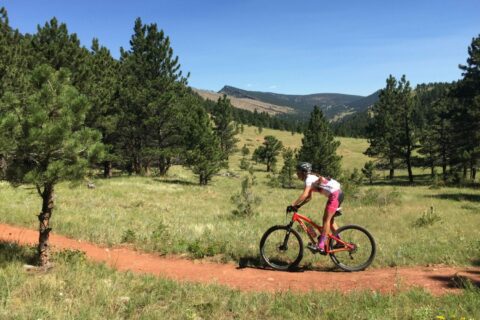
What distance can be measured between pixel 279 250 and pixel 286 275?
0.91 meters

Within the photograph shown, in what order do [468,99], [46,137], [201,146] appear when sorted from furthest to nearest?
1. [468,99]
2. [201,146]
3. [46,137]

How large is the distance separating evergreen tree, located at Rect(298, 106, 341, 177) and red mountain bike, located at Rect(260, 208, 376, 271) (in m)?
29.5

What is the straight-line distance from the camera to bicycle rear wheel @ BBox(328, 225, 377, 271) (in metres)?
7.92

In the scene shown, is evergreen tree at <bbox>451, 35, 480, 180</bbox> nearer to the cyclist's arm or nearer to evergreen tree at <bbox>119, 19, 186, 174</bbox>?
evergreen tree at <bbox>119, 19, 186, 174</bbox>

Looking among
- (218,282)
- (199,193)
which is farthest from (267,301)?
(199,193)

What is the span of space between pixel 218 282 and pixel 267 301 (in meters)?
1.59

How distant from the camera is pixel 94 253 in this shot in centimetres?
927

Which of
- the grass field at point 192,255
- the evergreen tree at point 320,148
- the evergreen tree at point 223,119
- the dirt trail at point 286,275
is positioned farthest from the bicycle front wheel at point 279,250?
the evergreen tree at point 223,119

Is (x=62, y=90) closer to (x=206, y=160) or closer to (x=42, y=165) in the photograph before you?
(x=42, y=165)

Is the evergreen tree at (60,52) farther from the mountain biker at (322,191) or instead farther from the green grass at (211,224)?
the mountain biker at (322,191)

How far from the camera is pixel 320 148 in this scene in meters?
37.8

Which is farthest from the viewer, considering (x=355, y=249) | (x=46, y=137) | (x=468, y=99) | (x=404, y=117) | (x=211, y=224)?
(x=404, y=117)

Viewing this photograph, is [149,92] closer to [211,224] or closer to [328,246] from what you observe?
[211,224]

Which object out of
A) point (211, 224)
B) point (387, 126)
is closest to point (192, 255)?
point (211, 224)
